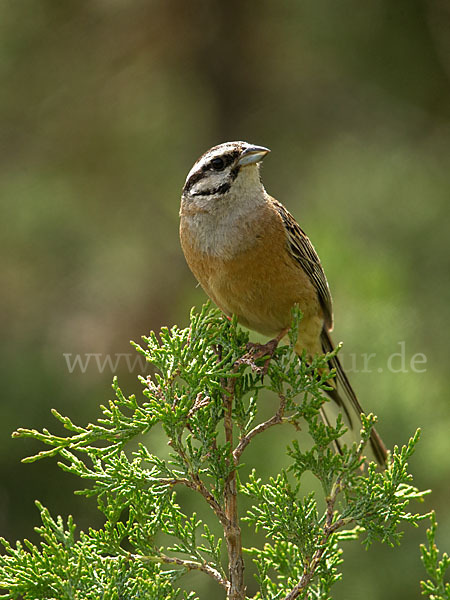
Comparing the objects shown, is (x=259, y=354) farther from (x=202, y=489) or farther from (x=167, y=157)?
(x=167, y=157)

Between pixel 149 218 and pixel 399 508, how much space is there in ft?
19.1

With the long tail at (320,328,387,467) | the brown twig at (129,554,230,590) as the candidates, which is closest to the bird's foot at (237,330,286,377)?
the long tail at (320,328,387,467)

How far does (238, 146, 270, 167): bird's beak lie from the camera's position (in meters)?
3.60

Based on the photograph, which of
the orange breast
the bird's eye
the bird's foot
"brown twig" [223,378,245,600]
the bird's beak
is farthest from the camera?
the bird's eye

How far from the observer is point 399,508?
2.42 meters

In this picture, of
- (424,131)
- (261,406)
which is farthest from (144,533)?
(424,131)

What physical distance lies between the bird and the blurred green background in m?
1.29

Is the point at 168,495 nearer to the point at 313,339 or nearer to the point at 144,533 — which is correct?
the point at 144,533

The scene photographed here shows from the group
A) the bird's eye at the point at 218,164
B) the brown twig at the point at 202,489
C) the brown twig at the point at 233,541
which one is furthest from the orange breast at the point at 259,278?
the brown twig at the point at 202,489

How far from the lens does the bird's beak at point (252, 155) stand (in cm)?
360

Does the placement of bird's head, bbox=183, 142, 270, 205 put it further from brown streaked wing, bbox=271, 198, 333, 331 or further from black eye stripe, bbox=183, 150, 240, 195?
brown streaked wing, bbox=271, 198, 333, 331

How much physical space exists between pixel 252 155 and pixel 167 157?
403 cm

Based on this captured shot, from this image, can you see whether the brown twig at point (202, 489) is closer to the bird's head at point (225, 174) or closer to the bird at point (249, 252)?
the bird at point (249, 252)

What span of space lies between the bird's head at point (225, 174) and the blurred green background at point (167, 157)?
4.89 feet
